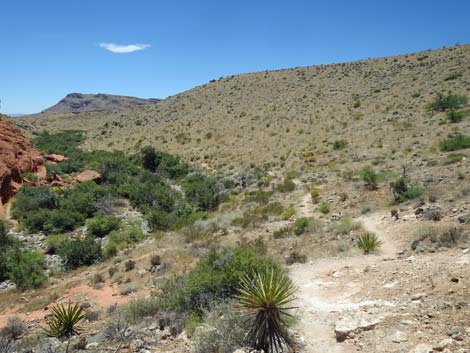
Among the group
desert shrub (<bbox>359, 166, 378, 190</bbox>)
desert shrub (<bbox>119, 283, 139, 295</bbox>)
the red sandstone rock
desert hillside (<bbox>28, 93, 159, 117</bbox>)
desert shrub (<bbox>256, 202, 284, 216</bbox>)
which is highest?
desert hillside (<bbox>28, 93, 159, 117</bbox>)

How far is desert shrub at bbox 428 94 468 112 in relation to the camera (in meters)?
27.2

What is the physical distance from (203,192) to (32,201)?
29.1ft

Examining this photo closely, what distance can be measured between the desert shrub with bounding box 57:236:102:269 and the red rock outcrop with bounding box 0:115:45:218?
6265mm

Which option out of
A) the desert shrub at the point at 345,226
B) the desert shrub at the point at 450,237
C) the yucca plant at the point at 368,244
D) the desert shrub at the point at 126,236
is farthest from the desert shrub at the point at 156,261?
the desert shrub at the point at 450,237

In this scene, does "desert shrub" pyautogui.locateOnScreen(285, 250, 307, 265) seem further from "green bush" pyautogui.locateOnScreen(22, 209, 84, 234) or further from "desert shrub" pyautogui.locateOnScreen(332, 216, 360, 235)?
"green bush" pyautogui.locateOnScreen(22, 209, 84, 234)

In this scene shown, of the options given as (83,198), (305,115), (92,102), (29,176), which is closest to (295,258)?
(83,198)

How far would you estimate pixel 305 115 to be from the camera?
1480 inches

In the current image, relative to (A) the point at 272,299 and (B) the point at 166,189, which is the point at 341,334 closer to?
(A) the point at 272,299

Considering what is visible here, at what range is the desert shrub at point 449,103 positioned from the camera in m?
27.2

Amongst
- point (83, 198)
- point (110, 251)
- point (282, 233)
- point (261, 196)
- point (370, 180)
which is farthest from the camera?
point (83, 198)

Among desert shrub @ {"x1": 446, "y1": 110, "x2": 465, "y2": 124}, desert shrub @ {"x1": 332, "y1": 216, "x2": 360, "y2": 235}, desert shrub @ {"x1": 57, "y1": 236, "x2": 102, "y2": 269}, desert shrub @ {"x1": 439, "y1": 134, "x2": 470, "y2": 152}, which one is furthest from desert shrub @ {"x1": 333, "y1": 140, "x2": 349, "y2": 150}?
desert shrub @ {"x1": 57, "y1": 236, "x2": 102, "y2": 269}

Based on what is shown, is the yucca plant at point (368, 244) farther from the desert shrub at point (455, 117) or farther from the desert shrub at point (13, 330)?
the desert shrub at point (455, 117)

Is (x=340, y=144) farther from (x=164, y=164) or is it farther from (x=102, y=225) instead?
(x=102, y=225)

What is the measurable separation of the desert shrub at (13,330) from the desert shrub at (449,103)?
2969 centimetres
